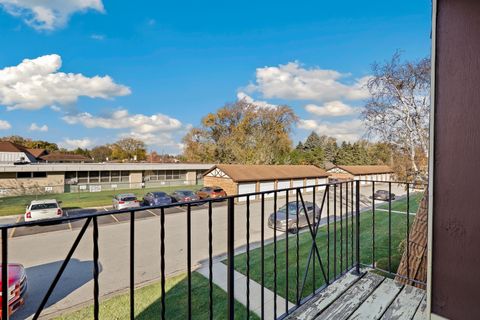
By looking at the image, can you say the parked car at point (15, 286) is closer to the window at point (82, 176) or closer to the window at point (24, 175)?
the window at point (24, 175)

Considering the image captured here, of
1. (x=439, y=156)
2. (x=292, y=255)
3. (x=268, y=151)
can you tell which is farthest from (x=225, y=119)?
(x=439, y=156)

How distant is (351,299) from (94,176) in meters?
21.4

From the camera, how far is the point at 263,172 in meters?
17.2

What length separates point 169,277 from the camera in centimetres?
503

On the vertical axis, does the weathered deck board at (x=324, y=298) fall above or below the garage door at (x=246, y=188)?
above

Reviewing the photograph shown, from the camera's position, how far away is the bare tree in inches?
247

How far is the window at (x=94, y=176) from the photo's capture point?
19.0m

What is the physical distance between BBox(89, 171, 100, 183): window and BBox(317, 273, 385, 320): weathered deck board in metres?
21.1

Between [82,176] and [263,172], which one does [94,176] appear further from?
[263,172]

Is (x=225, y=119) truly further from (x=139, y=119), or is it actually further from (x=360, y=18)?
(x=360, y=18)

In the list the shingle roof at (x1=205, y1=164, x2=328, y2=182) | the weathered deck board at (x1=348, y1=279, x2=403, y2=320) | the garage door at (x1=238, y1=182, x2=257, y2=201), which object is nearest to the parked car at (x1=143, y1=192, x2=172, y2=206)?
the shingle roof at (x1=205, y1=164, x2=328, y2=182)

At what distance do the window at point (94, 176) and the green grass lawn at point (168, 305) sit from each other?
57.6ft

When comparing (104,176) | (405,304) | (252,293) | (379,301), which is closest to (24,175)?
(104,176)

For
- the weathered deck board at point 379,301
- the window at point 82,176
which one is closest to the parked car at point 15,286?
the weathered deck board at point 379,301
